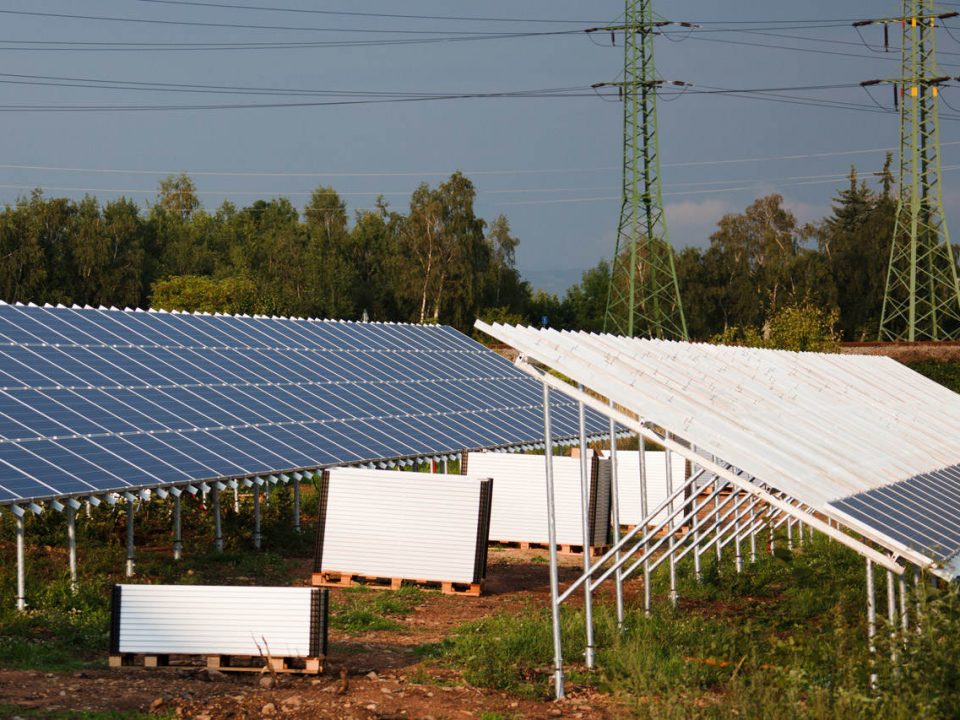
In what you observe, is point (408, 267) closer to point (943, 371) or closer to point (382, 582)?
point (943, 371)

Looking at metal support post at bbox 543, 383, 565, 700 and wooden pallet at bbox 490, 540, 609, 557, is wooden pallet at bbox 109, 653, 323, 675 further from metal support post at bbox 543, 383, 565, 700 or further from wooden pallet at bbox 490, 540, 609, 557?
wooden pallet at bbox 490, 540, 609, 557

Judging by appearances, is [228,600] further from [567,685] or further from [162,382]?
[162,382]

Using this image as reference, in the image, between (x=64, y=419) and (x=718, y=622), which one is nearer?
(x=718, y=622)

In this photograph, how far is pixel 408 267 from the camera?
311 feet

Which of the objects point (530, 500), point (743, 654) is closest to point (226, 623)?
point (743, 654)

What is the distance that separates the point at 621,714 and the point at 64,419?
1160 centimetres

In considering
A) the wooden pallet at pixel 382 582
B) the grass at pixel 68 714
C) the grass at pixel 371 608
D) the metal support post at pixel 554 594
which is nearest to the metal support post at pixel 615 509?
the metal support post at pixel 554 594

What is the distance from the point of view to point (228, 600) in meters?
14.3

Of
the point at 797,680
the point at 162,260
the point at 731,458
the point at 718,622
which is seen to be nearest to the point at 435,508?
the point at 718,622

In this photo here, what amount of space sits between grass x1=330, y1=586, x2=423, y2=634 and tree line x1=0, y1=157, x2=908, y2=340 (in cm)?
5824

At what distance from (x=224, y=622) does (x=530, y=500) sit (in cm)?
1292

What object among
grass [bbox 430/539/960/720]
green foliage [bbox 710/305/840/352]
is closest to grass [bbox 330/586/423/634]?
grass [bbox 430/539/960/720]

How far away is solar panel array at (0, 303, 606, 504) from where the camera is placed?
65.9 ft

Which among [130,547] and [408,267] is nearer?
[130,547]
